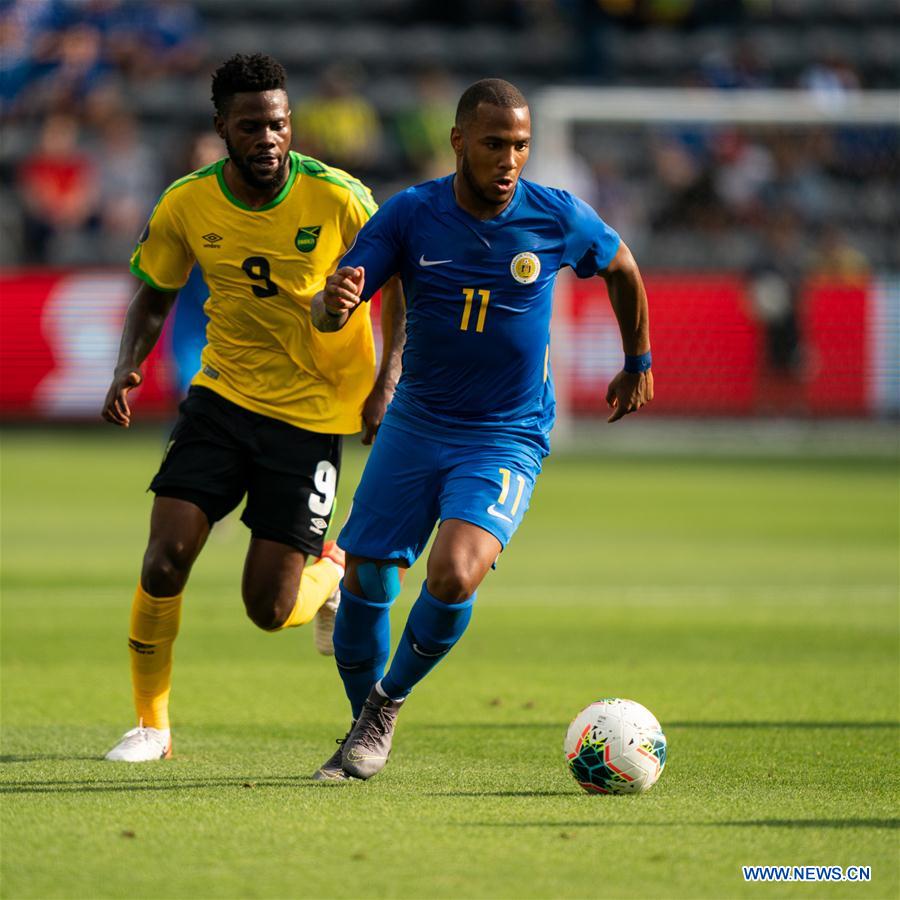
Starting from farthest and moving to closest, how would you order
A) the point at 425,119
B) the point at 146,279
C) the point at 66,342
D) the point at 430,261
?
the point at 425,119 < the point at 66,342 < the point at 146,279 < the point at 430,261

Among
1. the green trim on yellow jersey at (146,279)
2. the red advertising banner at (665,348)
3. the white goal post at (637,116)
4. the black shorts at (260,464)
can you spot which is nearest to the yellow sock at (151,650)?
the black shorts at (260,464)

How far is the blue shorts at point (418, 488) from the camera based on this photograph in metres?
5.95

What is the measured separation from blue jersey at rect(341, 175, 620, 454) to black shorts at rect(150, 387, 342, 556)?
75 centimetres

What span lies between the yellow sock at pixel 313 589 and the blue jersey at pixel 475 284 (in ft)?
3.73

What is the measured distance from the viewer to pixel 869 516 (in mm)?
15344

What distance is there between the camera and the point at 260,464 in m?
6.68

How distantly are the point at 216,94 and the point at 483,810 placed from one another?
2.83 metres

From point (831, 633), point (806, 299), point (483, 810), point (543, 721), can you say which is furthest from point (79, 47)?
point (483, 810)

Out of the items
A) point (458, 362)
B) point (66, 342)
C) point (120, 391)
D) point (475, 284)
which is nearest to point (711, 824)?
A: point (458, 362)

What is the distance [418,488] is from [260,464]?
0.91m

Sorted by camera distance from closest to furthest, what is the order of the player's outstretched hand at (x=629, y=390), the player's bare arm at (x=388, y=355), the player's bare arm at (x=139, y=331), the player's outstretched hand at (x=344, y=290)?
the player's outstretched hand at (x=344, y=290), the player's outstretched hand at (x=629, y=390), the player's bare arm at (x=388, y=355), the player's bare arm at (x=139, y=331)

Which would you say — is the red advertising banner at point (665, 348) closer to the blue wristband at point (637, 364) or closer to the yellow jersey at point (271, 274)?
the yellow jersey at point (271, 274)

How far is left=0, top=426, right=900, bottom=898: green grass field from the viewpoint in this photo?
15.4 ft

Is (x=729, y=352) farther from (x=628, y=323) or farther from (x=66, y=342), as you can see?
(x=628, y=323)
